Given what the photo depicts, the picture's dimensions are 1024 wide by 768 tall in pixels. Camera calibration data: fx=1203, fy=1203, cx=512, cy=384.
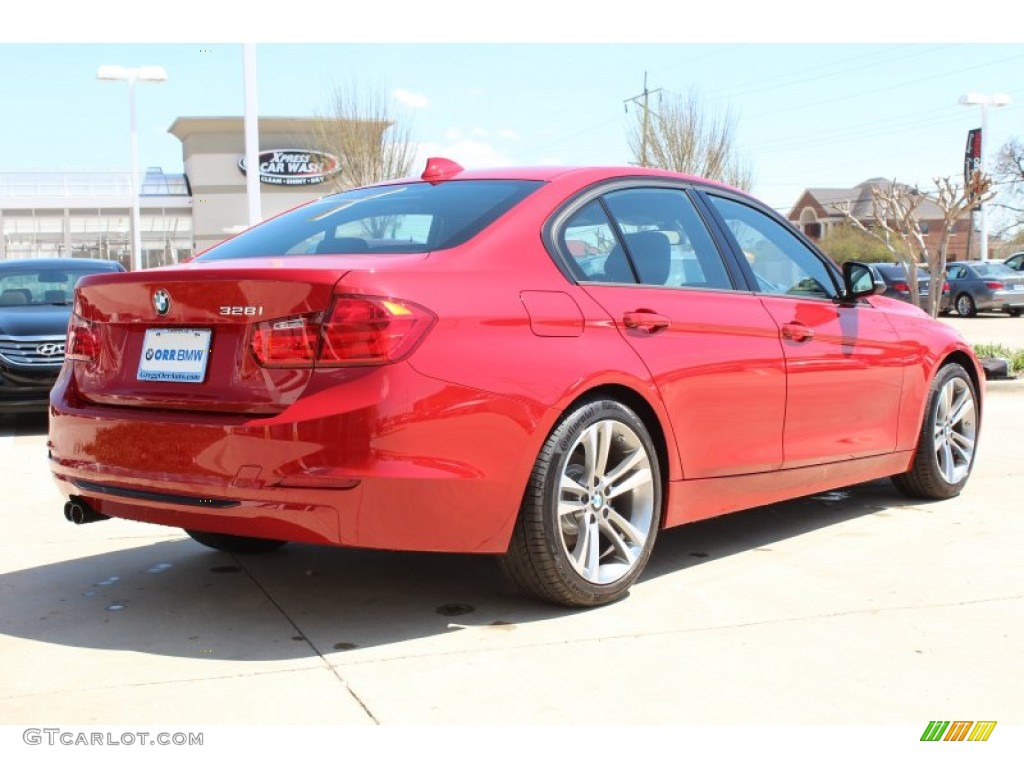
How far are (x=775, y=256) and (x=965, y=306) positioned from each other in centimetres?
2721

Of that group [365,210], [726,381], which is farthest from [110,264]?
[726,381]

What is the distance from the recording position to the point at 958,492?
6.30m

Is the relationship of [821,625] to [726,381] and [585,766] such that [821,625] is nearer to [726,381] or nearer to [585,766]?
[726,381]

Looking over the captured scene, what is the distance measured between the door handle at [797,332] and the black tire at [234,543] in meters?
2.26

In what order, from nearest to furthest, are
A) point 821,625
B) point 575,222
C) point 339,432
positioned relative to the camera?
point 339,432 → point 821,625 → point 575,222

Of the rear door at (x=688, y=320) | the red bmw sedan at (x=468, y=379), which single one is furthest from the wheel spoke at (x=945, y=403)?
the rear door at (x=688, y=320)

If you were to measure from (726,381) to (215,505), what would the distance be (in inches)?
76.9

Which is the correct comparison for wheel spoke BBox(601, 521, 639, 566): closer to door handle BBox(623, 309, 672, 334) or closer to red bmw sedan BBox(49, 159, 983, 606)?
red bmw sedan BBox(49, 159, 983, 606)

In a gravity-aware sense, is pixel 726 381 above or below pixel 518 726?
above

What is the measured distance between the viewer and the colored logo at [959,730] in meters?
3.03

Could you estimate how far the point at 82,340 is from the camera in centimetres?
412

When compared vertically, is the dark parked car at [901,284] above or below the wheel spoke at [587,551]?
below

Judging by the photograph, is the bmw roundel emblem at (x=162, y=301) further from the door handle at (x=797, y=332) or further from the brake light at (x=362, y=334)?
the door handle at (x=797, y=332)

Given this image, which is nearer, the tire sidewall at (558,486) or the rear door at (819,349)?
the tire sidewall at (558,486)
